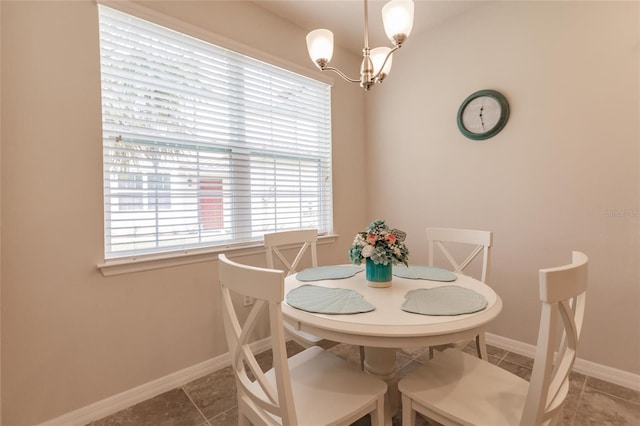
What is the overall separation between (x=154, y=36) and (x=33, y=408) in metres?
2.11

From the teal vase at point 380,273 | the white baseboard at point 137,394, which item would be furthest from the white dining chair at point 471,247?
the white baseboard at point 137,394

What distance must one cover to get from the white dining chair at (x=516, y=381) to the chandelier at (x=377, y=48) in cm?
112

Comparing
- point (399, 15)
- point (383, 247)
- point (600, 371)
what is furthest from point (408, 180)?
point (600, 371)

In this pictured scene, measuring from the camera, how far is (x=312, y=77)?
8.52ft

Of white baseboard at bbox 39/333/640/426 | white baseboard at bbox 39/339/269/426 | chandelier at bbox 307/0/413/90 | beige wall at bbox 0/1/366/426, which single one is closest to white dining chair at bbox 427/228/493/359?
white baseboard at bbox 39/333/640/426

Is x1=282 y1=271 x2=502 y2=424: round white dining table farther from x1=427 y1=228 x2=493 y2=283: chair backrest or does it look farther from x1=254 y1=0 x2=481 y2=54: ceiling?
x1=254 y1=0 x2=481 y2=54: ceiling

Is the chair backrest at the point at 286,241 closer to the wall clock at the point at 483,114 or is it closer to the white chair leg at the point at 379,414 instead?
the white chair leg at the point at 379,414

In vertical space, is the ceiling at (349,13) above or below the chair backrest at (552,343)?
above

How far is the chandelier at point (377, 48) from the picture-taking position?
50.0 inches

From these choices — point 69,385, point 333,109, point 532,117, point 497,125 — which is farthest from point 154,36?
point 532,117

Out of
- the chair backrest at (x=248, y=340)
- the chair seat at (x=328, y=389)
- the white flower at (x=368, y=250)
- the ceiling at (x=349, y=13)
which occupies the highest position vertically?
the ceiling at (x=349, y=13)

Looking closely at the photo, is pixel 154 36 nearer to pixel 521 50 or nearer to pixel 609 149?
pixel 521 50

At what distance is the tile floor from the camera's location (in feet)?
5.08

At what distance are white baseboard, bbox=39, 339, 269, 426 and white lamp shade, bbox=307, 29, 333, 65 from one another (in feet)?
6.72
